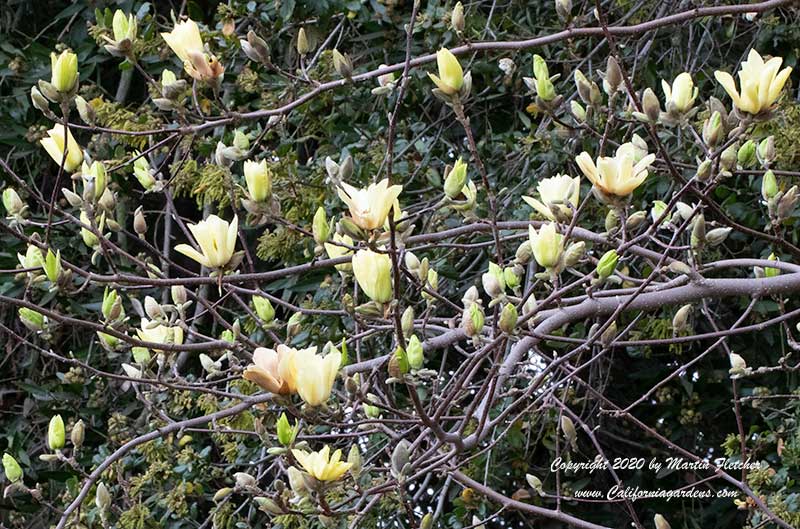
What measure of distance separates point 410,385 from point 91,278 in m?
0.43

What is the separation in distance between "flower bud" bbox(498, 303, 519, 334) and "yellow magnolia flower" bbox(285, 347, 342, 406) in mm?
168

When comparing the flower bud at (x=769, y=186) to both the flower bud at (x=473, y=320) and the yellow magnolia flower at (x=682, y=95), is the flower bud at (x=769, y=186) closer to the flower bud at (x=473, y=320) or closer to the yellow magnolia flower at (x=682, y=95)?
the yellow magnolia flower at (x=682, y=95)

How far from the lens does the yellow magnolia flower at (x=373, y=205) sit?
3.11 ft

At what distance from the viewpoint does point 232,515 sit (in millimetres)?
1874

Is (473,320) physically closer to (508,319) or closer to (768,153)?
(508,319)

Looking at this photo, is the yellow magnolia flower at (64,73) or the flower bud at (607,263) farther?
the yellow magnolia flower at (64,73)

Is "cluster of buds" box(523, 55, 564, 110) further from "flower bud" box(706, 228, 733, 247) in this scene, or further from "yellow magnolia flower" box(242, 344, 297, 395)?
"yellow magnolia flower" box(242, 344, 297, 395)

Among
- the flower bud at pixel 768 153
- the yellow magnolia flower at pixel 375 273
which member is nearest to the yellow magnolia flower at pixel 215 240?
the yellow magnolia flower at pixel 375 273

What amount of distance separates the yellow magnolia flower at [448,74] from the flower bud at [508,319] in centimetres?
29

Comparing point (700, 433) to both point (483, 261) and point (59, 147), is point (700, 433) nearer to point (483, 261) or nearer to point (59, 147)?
point (483, 261)

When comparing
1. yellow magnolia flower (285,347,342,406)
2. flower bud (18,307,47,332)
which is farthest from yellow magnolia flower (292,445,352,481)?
flower bud (18,307,47,332)

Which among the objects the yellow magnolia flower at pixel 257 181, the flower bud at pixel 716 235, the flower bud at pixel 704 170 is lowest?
the flower bud at pixel 716 235

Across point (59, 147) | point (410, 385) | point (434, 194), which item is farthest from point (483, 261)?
point (410, 385)

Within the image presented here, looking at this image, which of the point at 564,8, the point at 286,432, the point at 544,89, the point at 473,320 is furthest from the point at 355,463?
the point at 564,8
